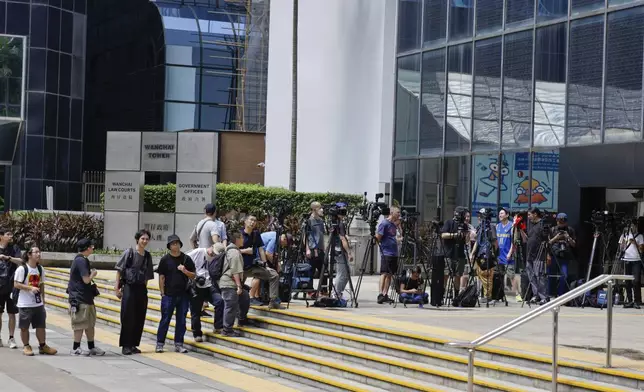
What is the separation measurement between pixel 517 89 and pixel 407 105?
5092mm

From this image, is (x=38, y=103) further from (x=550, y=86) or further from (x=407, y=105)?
(x=550, y=86)

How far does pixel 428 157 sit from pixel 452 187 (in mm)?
1354

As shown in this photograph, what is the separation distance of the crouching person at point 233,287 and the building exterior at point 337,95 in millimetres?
14123

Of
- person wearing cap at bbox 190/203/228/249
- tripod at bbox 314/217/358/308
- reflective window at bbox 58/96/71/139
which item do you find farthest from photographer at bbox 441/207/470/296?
reflective window at bbox 58/96/71/139

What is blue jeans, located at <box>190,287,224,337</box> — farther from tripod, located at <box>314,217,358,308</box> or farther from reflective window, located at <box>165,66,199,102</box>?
reflective window, located at <box>165,66,199,102</box>

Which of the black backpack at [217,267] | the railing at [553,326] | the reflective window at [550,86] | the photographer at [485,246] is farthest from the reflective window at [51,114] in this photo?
the railing at [553,326]

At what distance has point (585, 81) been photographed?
77.7ft

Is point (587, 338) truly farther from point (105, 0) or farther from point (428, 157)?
A: point (105, 0)

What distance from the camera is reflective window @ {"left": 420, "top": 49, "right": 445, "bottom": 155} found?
28.6 metres

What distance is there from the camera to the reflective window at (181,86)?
2009 inches

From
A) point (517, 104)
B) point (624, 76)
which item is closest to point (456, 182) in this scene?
point (517, 104)

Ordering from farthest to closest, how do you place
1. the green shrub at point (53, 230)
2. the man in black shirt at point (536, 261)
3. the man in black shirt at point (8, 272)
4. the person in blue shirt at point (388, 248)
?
the green shrub at point (53, 230)
the man in black shirt at point (536, 261)
the person in blue shirt at point (388, 248)
the man in black shirt at point (8, 272)

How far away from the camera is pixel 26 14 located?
49125mm

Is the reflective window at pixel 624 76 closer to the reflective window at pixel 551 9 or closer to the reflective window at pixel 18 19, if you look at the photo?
the reflective window at pixel 551 9
